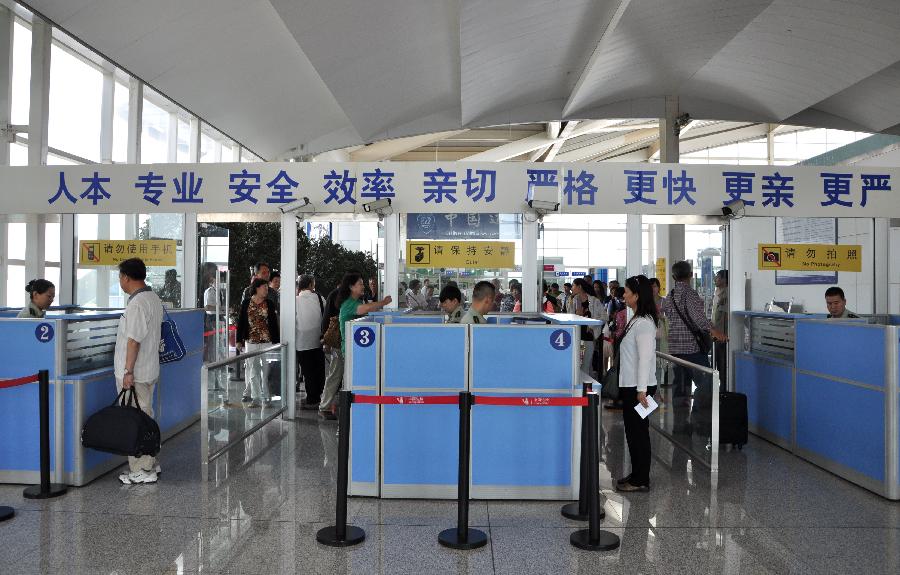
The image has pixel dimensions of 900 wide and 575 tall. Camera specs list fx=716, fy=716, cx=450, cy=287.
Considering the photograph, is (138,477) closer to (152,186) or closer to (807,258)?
(152,186)

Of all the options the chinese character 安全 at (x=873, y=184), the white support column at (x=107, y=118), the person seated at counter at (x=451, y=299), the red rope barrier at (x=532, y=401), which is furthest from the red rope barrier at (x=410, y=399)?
the white support column at (x=107, y=118)

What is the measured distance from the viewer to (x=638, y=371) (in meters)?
4.98

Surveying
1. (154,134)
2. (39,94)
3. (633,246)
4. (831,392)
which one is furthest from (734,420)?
(154,134)

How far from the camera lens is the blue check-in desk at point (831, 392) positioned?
4.91 meters

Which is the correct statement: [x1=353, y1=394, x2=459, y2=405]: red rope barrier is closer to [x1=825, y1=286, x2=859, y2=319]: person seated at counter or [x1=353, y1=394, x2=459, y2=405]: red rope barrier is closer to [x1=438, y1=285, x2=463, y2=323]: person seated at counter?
[x1=438, y1=285, x2=463, y2=323]: person seated at counter

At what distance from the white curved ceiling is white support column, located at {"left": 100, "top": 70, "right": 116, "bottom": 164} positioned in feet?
3.18

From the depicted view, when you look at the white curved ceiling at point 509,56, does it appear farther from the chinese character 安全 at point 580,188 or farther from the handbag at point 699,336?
the handbag at point 699,336

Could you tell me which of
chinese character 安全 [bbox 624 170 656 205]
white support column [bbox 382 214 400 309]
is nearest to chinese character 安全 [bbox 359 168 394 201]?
white support column [bbox 382 214 400 309]

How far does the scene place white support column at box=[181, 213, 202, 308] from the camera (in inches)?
320

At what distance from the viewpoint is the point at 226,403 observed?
19.2 feet

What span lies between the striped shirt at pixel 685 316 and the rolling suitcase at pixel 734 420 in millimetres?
759

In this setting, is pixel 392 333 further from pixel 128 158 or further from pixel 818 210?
pixel 128 158

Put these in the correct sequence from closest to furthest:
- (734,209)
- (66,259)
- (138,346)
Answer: (138,346) → (734,209) → (66,259)

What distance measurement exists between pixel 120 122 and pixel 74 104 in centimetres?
100
